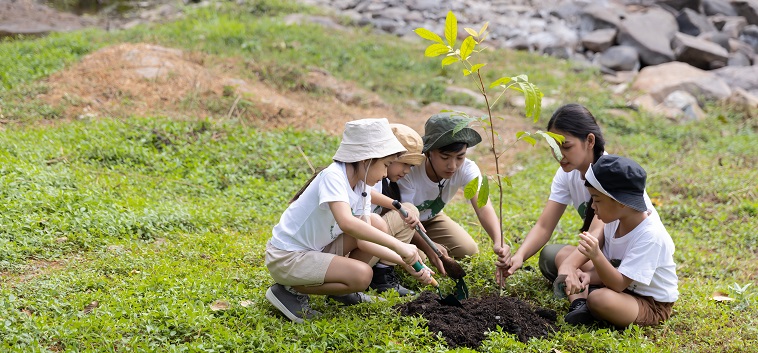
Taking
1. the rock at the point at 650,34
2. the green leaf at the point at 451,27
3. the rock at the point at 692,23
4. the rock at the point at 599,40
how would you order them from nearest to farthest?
1. the green leaf at the point at 451,27
2. the rock at the point at 650,34
3. the rock at the point at 599,40
4. the rock at the point at 692,23

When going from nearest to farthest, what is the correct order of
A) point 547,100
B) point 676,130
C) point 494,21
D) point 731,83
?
point 676,130, point 547,100, point 731,83, point 494,21

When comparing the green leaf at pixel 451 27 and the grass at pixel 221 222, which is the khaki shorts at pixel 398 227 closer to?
the grass at pixel 221 222

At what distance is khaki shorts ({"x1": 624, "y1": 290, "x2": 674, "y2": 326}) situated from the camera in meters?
4.06

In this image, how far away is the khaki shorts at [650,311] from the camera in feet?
13.3

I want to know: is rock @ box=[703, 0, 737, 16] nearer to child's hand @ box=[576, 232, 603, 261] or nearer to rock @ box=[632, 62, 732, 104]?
rock @ box=[632, 62, 732, 104]

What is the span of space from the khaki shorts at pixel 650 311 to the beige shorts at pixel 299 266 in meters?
1.72

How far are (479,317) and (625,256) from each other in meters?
0.88

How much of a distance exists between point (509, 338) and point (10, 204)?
3.44 meters

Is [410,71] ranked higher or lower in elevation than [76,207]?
lower

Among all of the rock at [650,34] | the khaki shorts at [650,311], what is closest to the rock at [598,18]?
the rock at [650,34]

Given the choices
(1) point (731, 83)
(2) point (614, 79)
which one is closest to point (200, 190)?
(2) point (614, 79)

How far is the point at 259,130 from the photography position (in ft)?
26.0

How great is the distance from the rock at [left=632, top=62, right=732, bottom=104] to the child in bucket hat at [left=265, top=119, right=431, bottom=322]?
9.08 metres

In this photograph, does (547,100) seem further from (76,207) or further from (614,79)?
(76,207)
